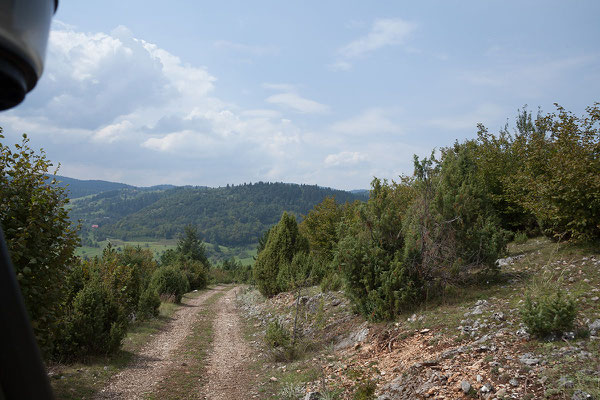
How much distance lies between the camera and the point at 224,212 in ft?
651

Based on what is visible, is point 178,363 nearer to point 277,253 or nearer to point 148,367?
point 148,367

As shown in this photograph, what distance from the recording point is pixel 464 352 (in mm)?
6305

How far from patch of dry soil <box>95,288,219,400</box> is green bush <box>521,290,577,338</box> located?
722 centimetres

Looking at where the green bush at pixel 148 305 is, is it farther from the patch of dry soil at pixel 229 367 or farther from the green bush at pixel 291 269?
the green bush at pixel 291 269

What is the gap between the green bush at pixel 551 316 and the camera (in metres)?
5.81

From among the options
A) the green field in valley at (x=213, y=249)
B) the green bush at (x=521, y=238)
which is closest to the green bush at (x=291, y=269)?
the green bush at (x=521, y=238)

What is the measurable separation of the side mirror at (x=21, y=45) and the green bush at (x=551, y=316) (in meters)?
7.00

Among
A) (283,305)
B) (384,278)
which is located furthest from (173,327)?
(384,278)

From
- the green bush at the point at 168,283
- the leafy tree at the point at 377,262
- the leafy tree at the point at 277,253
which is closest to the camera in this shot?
the leafy tree at the point at 377,262

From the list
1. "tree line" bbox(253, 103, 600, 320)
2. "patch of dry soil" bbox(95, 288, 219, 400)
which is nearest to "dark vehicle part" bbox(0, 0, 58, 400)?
"patch of dry soil" bbox(95, 288, 219, 400)

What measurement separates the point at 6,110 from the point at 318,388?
7.15 metres

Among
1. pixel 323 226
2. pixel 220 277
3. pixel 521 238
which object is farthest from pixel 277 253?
pixel 220 277

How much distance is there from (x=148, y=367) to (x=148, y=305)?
7756 millimetres

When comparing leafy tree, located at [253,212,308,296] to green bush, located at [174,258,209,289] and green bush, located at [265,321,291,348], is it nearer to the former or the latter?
green bush, located at [265,321,291,348]
